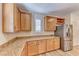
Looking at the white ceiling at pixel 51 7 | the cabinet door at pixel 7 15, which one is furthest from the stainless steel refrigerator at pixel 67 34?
the cabinet door at pixel 7 15

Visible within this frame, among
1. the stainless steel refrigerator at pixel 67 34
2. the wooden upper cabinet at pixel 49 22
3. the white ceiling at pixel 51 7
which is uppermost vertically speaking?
the white ceiling at pixel 51 7

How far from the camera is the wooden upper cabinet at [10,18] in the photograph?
161cm

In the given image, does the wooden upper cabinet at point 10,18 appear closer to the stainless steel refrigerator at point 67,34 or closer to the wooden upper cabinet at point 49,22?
the wooden upper cabinet at point 49,22

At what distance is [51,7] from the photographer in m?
→ 1.59

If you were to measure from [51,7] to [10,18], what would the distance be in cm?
62

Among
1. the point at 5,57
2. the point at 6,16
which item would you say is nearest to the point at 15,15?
the point at 6,16

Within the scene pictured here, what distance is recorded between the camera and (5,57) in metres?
1.48

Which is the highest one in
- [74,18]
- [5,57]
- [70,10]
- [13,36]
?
[70,10]

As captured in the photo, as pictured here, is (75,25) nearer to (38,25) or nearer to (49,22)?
(49,22)

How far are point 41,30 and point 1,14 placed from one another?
64 centimetres

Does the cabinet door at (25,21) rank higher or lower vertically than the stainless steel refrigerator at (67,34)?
higher

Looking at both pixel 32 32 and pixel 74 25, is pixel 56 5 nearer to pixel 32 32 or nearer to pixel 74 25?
pixel 74 25

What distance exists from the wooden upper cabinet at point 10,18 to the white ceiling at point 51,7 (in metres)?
0.16

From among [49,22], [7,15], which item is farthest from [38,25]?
[7,15]
